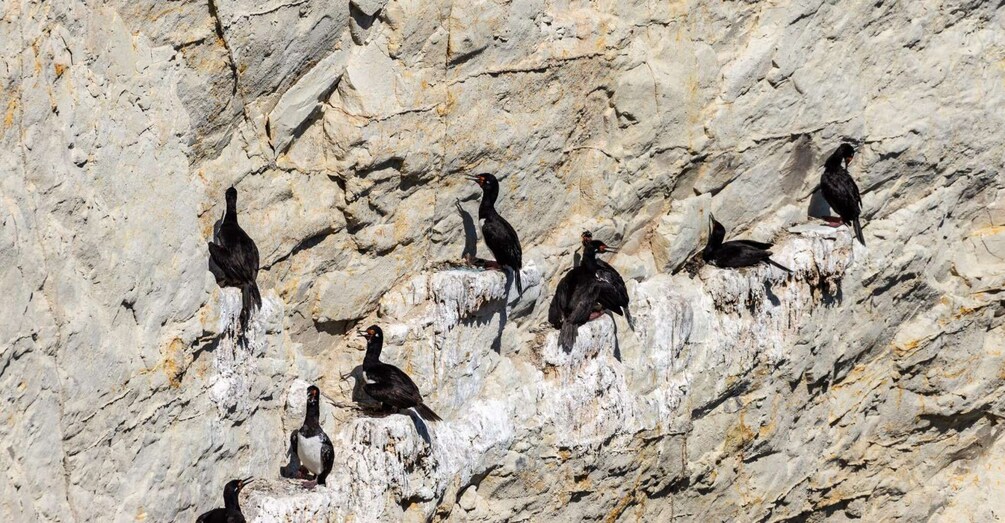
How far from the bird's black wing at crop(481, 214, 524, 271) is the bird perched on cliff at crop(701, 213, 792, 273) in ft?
9.33

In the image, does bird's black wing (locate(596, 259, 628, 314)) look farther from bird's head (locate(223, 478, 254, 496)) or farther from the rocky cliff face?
bird's head (locate(223, 478, 254, 496))

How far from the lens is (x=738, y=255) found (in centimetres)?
1686

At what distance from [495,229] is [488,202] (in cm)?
29

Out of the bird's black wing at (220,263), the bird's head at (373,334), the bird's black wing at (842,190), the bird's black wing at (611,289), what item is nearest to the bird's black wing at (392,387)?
the bird's head at (373,334)

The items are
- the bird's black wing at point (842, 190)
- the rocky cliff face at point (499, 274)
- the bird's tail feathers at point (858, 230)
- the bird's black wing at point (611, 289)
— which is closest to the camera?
the rocky cliff face at point (499, 274)

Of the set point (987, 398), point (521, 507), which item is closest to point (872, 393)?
point (987, 398)

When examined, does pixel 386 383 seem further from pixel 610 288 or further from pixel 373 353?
pixel 610 288

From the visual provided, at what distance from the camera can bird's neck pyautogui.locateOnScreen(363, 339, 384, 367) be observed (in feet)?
46.3

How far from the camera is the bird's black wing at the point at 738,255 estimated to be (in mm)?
16844

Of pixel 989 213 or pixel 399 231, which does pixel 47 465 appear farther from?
pixel 989 213

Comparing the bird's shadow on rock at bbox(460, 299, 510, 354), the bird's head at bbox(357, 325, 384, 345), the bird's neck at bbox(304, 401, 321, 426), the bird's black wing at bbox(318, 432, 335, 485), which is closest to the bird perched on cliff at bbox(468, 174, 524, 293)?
the bird's shadow on rock at bbox(460, 299, 510, 354)

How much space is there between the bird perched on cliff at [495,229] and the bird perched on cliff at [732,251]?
9.29 feet

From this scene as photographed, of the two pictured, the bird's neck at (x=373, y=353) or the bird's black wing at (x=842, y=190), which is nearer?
the bird's neck at (x=373, y=353)

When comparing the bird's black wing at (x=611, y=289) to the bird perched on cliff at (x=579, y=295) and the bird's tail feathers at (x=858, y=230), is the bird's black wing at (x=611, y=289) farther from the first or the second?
the bird's tail feathers at (x=858, y=230)
